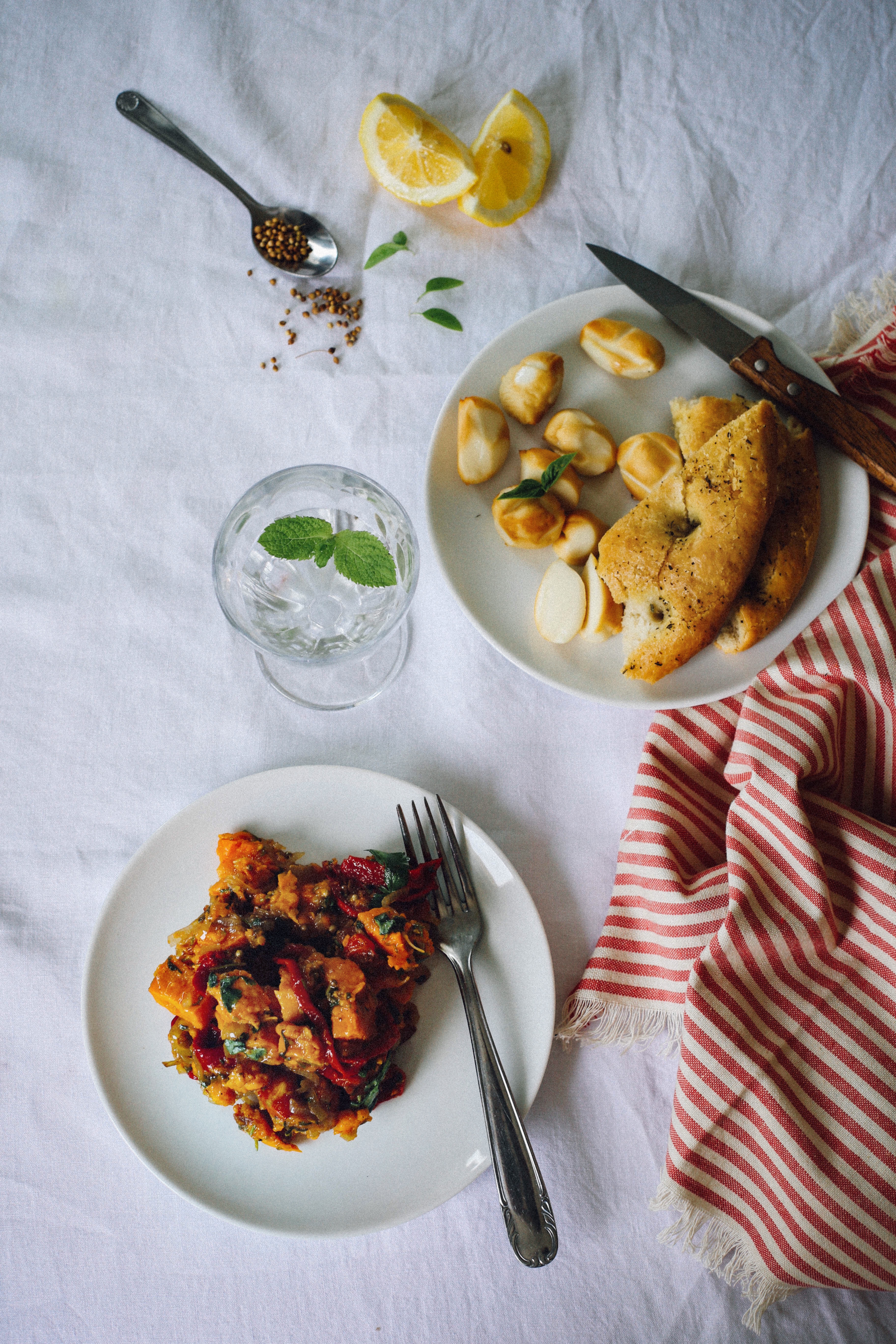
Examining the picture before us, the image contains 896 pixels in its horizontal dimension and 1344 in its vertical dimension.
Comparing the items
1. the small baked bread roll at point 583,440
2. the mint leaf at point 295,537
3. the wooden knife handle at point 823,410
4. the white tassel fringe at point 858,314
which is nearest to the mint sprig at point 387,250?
the small baked bread roll at point 583,440

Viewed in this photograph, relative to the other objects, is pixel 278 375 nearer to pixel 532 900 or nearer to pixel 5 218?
pixel 5 218

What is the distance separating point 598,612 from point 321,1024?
34.3 inches

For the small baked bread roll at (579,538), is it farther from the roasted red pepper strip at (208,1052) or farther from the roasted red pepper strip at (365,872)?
the roasted red pepper strip at (208,1052)

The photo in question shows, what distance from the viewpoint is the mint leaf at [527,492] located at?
4.84 feet

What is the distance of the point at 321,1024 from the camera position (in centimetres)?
135

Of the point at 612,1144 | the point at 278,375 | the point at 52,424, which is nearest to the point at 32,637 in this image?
the point at 52,424

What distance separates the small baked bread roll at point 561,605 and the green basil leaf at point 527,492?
137 mm

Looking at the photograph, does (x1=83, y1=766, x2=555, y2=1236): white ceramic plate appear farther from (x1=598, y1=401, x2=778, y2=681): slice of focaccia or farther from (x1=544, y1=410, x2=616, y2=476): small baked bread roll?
(x1=544, y1=410, x2=616, y2=476): small baked bread roll

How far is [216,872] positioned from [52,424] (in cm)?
102

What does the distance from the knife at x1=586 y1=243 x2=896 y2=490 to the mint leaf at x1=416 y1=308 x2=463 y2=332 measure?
392 millimetres

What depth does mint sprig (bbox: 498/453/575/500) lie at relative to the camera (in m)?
1.46

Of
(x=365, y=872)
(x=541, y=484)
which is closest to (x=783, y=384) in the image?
(x=541, y=484)

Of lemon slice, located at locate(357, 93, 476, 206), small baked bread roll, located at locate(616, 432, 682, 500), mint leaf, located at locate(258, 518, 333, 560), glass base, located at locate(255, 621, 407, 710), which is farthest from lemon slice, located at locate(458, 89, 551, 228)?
glass base, located at locate(255, 621, 407, 710)

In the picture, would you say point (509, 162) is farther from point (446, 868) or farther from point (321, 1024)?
point (321, 1024)
